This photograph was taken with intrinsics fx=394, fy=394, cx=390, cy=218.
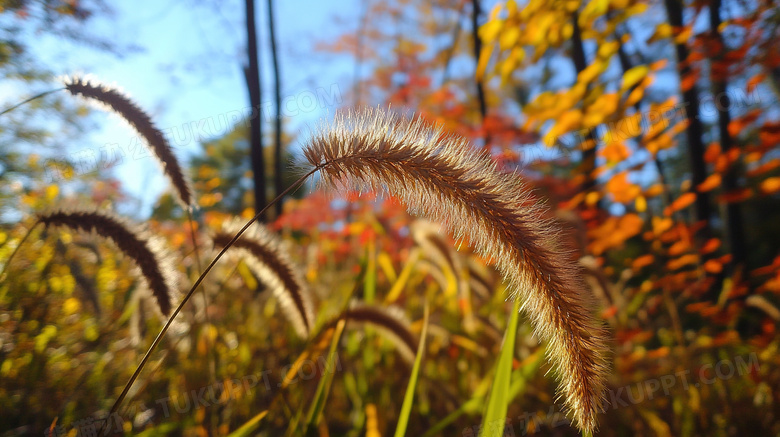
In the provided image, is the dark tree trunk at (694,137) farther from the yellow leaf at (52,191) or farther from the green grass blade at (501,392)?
the yellow leaf at (52,191)

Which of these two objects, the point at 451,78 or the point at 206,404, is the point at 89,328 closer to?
the point at 206,404

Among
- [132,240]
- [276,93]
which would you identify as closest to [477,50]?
[276,93]

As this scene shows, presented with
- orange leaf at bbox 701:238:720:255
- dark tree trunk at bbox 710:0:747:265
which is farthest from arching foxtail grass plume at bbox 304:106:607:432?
dark tree trunk at bbox 710:0:747:265

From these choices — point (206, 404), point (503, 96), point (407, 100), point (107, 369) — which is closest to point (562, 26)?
point (206, 404)

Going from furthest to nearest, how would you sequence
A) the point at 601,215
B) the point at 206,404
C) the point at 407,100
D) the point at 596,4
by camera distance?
the point at 407,100, the point at 601,215, the point at 596,4, the point at 206,404

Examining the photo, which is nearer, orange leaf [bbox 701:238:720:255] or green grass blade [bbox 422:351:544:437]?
green grass blade [bbox 422:351:544:437]

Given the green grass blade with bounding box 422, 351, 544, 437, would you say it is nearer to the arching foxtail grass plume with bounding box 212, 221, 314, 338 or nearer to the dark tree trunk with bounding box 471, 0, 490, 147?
the arching foxtail grass plume with bounding box 212, 221, 314, 338

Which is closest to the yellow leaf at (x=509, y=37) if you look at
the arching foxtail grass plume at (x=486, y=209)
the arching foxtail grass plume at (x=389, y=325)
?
the arching foxtail grass plume at (x=486, y=209)
